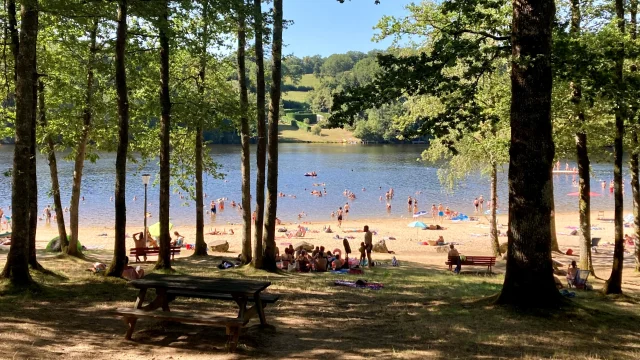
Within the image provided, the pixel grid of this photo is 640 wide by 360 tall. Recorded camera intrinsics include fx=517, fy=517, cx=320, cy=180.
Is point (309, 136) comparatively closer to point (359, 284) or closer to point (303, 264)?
point (303, 264)

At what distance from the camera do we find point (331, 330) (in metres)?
6.97

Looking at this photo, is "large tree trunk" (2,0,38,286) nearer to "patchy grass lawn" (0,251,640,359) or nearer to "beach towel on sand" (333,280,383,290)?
"patchy grass lawn" (0,251,640,359)

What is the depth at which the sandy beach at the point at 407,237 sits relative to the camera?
859 inches

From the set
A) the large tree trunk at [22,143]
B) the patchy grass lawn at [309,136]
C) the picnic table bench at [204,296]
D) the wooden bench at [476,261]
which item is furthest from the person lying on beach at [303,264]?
the patchy grass lawn at [309,136]

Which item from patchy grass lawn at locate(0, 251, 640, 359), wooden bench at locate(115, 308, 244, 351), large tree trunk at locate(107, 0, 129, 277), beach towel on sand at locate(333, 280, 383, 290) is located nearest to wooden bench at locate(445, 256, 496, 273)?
beach towel on sand at locate(333, 280, 383, 290)

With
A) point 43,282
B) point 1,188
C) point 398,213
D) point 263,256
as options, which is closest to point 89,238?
point 263,256

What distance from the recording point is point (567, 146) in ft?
46.2

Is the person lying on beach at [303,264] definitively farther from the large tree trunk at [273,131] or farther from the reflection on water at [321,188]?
the reflection on water at [321,188]

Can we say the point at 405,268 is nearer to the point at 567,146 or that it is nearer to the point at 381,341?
the point at 567,146

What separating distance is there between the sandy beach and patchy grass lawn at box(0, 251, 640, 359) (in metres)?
10.0

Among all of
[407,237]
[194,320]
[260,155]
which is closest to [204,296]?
[194,320]

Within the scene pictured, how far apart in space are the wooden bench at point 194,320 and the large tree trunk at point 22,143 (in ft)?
12.1

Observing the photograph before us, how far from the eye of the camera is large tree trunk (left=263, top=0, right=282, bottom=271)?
13.0m

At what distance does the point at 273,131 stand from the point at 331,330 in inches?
288
